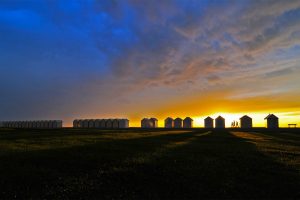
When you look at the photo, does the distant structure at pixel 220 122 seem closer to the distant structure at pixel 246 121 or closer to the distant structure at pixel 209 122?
the distant structure at pixel 209 122

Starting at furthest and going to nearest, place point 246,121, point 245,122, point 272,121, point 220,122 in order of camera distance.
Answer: point 220,122, point 245,122, point 246,121, point 272,121

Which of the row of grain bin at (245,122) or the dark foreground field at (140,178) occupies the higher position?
the row of grain bin at (245,122)

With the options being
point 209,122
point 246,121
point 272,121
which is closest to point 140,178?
point 272,121

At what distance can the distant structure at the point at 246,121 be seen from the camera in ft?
577

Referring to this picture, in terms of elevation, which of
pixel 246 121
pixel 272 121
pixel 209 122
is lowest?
pixel 209 122

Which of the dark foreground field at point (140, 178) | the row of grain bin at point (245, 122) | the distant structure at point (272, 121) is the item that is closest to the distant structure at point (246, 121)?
the row of grain bin at point (245, 122)

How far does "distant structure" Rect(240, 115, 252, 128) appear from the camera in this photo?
17588 centimetres

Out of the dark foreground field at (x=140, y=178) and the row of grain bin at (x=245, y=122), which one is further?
the row of grain bin at (x=245, y=122)

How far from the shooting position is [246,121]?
177m

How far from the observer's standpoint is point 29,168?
68.4 ft

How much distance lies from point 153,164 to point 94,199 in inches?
306

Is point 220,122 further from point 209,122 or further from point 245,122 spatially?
point 245,122

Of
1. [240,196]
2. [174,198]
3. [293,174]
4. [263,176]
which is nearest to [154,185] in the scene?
[174,198]

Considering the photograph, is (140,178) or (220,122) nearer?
(140,178)
